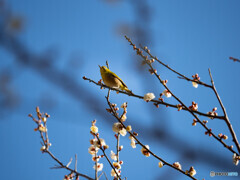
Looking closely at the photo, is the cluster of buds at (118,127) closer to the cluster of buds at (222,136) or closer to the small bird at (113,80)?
the small bird at (113,80)

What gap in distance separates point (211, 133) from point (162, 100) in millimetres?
831

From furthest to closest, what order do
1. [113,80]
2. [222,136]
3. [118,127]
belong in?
[113,80] → [118,127] → [222,136]

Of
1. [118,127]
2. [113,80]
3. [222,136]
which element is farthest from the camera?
[113,80]

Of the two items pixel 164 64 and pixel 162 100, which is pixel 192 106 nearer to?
pixel 162 100

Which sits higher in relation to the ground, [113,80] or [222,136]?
[113,80]

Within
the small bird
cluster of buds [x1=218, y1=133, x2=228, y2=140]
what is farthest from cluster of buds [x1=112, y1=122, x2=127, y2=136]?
cluster of buds [x1=218, y1=133, x2=228, y2=140]

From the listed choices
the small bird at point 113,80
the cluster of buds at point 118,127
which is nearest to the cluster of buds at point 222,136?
the cluster of buds at point 118,127

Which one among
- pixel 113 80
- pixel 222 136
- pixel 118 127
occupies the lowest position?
pixel 222 136

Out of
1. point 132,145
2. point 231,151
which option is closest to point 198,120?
point 231,151

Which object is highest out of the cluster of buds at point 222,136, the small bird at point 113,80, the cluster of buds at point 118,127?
the small bird at point 113,80

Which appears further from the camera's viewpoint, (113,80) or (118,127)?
(113,80)

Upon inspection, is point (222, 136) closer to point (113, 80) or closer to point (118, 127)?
point (118, 127)

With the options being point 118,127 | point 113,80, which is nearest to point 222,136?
point 118,127

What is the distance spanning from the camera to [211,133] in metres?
2.83
